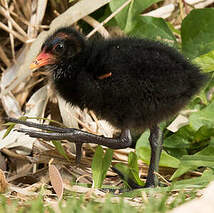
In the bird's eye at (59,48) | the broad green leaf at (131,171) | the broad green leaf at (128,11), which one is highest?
the broad green leaf at (128,11)

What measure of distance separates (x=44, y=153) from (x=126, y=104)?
0.67 meters

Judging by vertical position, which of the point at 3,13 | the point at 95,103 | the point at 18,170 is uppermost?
the point at 3,13

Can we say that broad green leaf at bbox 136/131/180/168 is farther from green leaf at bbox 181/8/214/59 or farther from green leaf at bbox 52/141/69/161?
green leaf at bbox 181/8/214/59

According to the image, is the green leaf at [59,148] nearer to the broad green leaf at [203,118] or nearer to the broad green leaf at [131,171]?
the broad green leaf at [131,171]

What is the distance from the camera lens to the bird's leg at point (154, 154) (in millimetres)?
2375

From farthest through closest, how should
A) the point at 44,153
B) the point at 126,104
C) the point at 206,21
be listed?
the point at 206,21 → the point at 44,153 → the point at 126,104

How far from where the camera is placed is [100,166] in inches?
92.4

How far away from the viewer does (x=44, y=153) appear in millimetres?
2611

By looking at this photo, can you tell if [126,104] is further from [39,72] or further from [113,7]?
[39,72]

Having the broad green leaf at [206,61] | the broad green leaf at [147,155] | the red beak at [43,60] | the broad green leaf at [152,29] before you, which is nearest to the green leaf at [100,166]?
the broad green leaf at [147,155]

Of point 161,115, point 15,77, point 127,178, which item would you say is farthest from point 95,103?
point 15,77

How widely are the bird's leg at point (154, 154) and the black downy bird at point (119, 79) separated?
17cm

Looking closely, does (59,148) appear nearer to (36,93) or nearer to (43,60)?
(43,60)

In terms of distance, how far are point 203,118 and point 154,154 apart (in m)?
0.40
